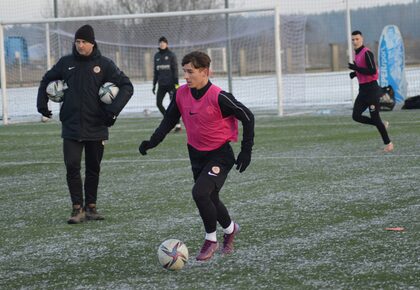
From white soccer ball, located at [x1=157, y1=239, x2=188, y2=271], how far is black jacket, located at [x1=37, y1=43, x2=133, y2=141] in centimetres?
264

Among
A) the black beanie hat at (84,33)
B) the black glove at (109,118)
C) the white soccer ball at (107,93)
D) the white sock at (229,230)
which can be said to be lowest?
the white sock at (229,230)

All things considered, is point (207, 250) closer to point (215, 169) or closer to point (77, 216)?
point (215, 169)

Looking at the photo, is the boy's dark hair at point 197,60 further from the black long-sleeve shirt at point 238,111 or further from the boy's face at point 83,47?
the boy's face at point 83,47

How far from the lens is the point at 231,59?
26859 millimetres

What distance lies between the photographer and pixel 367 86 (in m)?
15.2

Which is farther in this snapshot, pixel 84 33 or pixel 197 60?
pixel 84 33

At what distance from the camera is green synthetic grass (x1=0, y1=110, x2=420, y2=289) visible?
22.1 feet

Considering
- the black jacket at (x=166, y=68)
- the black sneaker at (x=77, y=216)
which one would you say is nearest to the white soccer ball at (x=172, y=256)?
the black sneaker at (x=77, y=216)

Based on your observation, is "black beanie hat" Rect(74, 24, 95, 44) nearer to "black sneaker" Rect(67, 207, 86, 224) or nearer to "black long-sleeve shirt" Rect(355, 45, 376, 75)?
"black sneaker" Rect(67, 207, 86, 224)

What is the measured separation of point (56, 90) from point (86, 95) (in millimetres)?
328

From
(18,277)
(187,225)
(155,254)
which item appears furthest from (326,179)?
(18,277)

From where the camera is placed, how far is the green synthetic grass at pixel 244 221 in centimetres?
673

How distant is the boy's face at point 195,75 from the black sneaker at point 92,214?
2544 mm

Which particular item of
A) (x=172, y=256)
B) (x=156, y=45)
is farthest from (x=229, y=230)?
(x=156, y=45)
